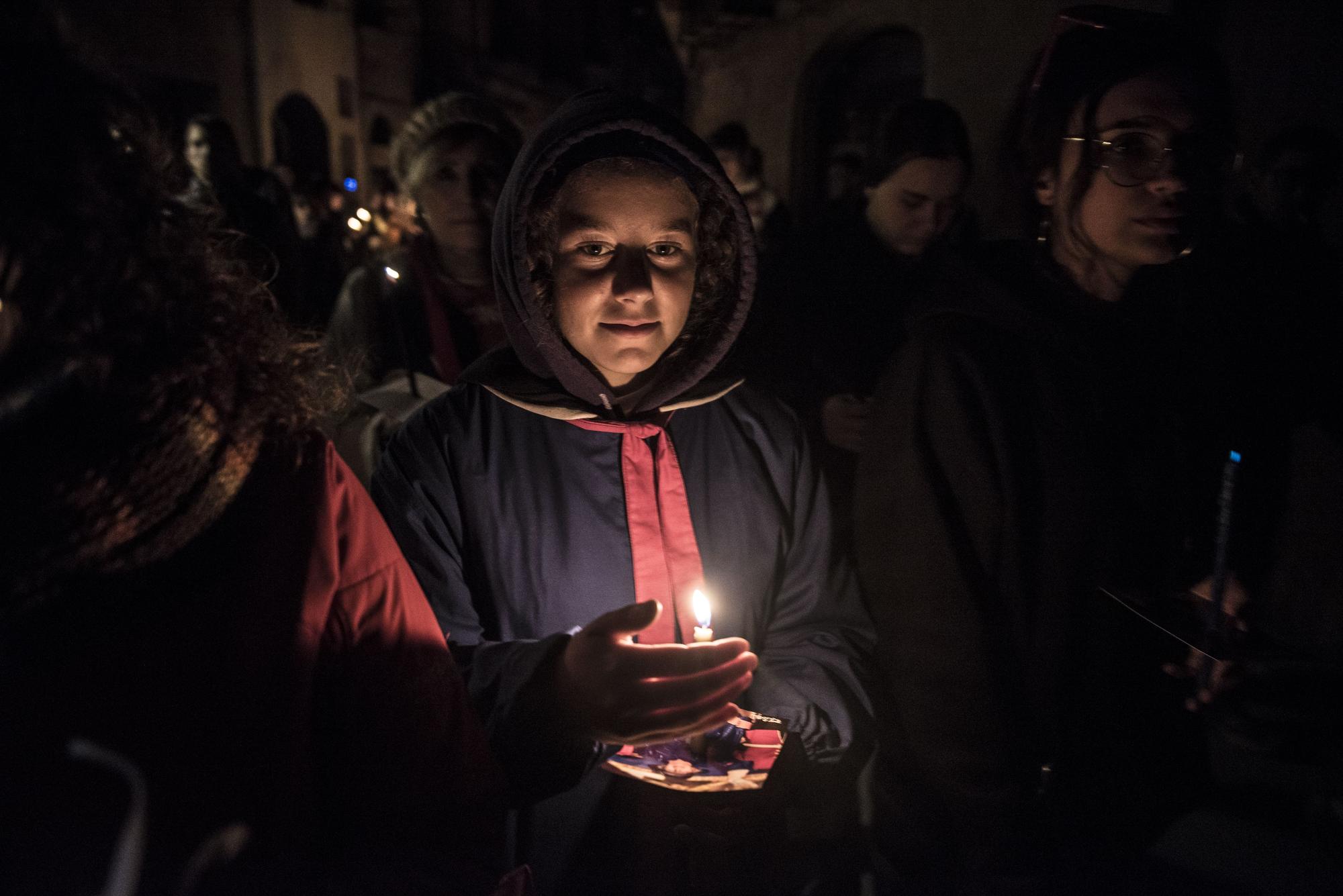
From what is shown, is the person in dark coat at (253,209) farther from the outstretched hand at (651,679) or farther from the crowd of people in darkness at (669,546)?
the outstretched hand at (651,679)

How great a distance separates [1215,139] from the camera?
1.75 metres

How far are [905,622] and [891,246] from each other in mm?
2114

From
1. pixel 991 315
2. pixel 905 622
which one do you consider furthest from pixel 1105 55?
pixel 905 622

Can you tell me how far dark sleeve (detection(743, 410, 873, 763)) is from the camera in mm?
1715

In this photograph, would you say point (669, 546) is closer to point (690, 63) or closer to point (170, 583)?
point (170, 583)

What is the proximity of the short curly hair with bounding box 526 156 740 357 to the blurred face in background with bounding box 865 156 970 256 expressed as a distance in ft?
5.20

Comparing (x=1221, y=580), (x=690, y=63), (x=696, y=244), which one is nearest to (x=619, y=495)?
(x=696, y=244)

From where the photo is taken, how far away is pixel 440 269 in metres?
3.50

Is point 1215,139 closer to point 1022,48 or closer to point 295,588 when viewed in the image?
point 295,588

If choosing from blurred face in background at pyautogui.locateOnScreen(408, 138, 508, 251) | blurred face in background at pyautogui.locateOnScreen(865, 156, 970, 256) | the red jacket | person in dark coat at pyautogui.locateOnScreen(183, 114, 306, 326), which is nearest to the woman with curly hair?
the red jacket

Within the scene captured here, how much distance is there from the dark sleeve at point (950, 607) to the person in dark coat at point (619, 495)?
0.53ft

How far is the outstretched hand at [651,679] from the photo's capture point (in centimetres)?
129

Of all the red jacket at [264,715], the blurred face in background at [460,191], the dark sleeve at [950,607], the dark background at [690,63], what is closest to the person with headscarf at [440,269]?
the blurred face in background at [460,191]

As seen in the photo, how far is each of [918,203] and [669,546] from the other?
7.36ft
